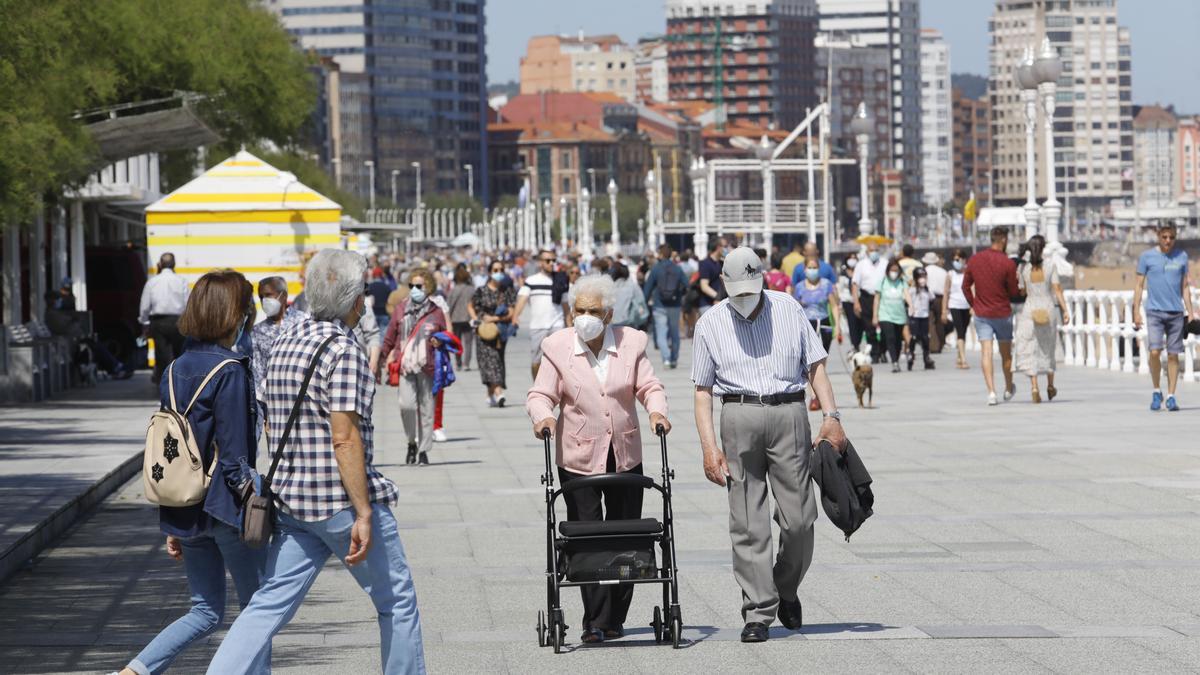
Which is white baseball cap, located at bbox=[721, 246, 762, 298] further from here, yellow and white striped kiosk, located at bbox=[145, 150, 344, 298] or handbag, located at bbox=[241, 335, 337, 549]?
yellow and white striped kiosk, located at bbox=[145, 150, 344, 298]

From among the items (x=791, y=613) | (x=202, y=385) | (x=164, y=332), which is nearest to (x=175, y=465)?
(x=202, y=385)

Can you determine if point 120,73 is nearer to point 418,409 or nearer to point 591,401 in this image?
point 418,409

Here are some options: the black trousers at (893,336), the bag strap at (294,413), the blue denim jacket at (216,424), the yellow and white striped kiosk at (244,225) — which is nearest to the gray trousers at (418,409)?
the yellow and white striped kiosk at (244,225)

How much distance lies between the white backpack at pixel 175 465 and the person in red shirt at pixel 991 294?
16.3 metres

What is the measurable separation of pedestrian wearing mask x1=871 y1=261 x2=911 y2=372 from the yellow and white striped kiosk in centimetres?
734

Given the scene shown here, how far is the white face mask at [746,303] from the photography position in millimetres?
9023

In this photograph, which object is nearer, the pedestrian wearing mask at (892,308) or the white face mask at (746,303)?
the white face mask at (746,303)

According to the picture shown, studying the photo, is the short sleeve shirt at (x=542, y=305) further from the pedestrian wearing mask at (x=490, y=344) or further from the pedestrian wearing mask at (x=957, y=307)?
the pedestrian wearing mask at (x=957, y=307)

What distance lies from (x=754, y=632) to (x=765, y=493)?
565 mm

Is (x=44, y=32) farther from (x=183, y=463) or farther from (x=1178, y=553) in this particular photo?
(x=183, y=463)

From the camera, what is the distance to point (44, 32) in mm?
21766

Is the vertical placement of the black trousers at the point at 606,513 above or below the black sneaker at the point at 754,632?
above

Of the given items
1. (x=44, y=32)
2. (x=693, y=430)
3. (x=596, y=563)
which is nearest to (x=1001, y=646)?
(x=596, y=563)

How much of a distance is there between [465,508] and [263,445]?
6.39 m
